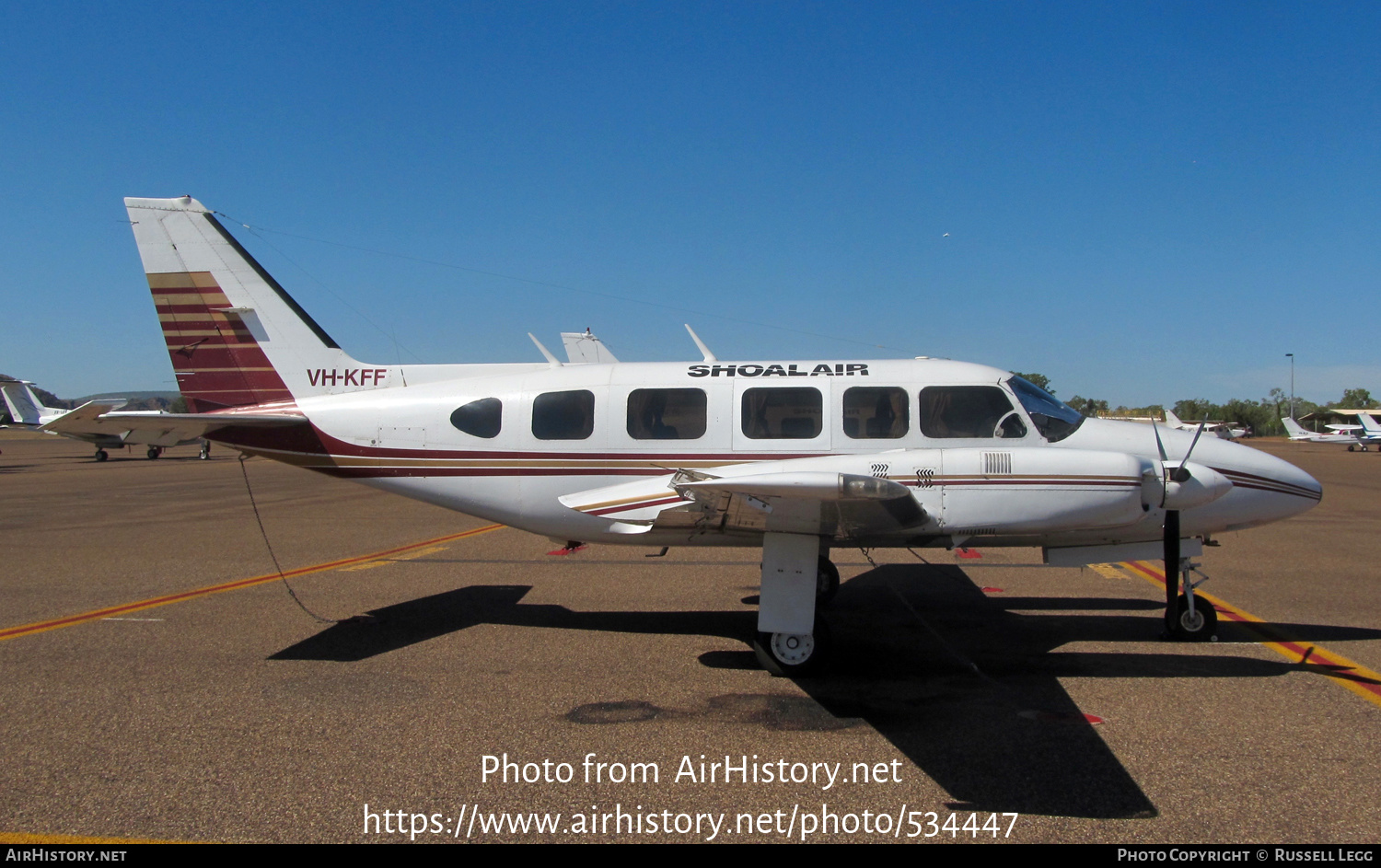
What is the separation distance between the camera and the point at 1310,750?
191 inches

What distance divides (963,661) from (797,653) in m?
1.57

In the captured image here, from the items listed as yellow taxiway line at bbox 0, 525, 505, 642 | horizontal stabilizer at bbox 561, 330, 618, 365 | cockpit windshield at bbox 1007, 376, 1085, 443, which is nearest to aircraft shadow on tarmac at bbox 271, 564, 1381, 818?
cockpit windshield at bbox 1007, 376, 1085, 443

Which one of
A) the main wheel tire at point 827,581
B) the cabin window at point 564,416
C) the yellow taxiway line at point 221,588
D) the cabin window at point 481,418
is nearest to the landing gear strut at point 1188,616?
the main wheel tire at point 827,581

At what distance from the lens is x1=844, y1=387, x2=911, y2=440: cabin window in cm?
742

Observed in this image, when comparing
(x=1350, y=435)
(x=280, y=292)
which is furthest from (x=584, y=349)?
(x=1350, y=435)

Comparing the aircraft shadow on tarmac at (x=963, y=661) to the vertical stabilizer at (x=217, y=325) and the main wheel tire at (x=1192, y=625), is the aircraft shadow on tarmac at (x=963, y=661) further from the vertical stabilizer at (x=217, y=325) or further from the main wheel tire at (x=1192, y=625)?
the vertical stabilizer at (x=217, y=325)

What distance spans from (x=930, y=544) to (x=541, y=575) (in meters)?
5.78

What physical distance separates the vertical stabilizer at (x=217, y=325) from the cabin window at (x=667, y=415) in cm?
333

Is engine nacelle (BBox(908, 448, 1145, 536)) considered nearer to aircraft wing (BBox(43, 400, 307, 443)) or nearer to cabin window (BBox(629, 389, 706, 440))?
cabin window (BBox(629, 389, 706, 440))

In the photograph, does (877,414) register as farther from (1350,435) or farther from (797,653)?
(1350,435)

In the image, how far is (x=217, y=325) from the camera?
359 inches

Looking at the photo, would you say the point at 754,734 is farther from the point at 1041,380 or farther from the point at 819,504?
the point at 1041,380

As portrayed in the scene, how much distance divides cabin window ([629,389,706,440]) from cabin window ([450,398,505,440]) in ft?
4.52
